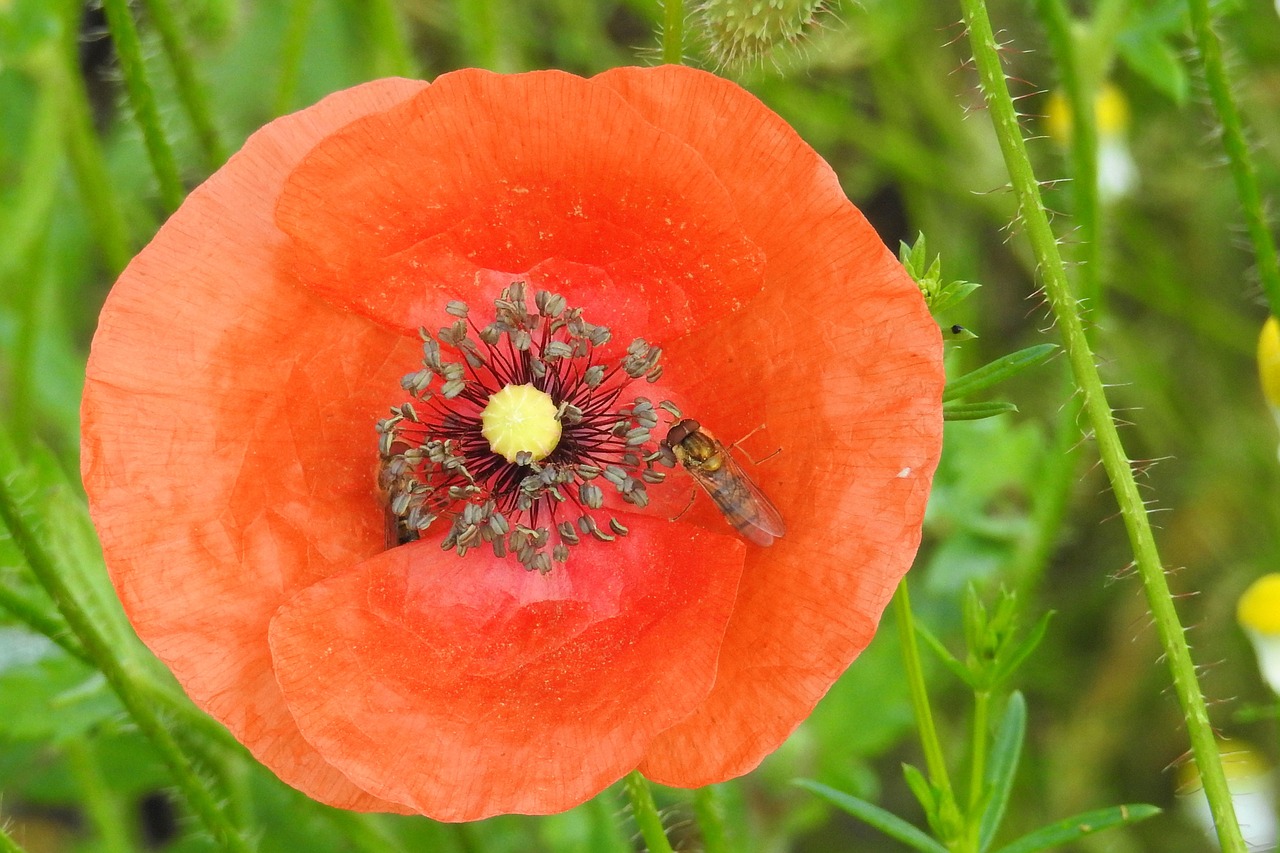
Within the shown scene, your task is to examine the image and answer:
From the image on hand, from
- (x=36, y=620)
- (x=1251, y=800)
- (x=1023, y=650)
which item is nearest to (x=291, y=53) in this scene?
(x=36, y=620)

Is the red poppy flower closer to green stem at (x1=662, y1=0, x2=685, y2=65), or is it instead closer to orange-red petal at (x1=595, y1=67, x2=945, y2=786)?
orange-red petal at (x1=595, y1=67, x2=945, y2=786)

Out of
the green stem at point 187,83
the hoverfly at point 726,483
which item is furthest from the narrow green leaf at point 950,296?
the green stem at point 187,83

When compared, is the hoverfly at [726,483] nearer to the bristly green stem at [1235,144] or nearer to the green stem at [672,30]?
the green stem at [672,30]

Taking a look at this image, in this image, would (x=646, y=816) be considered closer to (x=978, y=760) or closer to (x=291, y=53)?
(x=978, y=760)

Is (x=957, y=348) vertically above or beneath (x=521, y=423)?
beneath

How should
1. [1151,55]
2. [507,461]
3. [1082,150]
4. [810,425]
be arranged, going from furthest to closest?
[1151,55]
[1082,150]
[507,461]
[810,425]

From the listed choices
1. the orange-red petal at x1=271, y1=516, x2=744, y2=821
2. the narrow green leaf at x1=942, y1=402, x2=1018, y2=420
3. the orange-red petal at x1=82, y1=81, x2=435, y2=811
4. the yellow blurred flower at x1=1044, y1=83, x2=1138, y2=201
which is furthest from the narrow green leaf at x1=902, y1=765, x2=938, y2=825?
the yellow blurred flower at x1=1044, y1=83, x2=1138, y2=201

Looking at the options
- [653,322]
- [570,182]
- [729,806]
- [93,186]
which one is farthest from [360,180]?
[729,806]

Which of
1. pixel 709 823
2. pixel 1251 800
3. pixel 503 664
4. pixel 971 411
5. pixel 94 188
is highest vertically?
pixel 94 188
